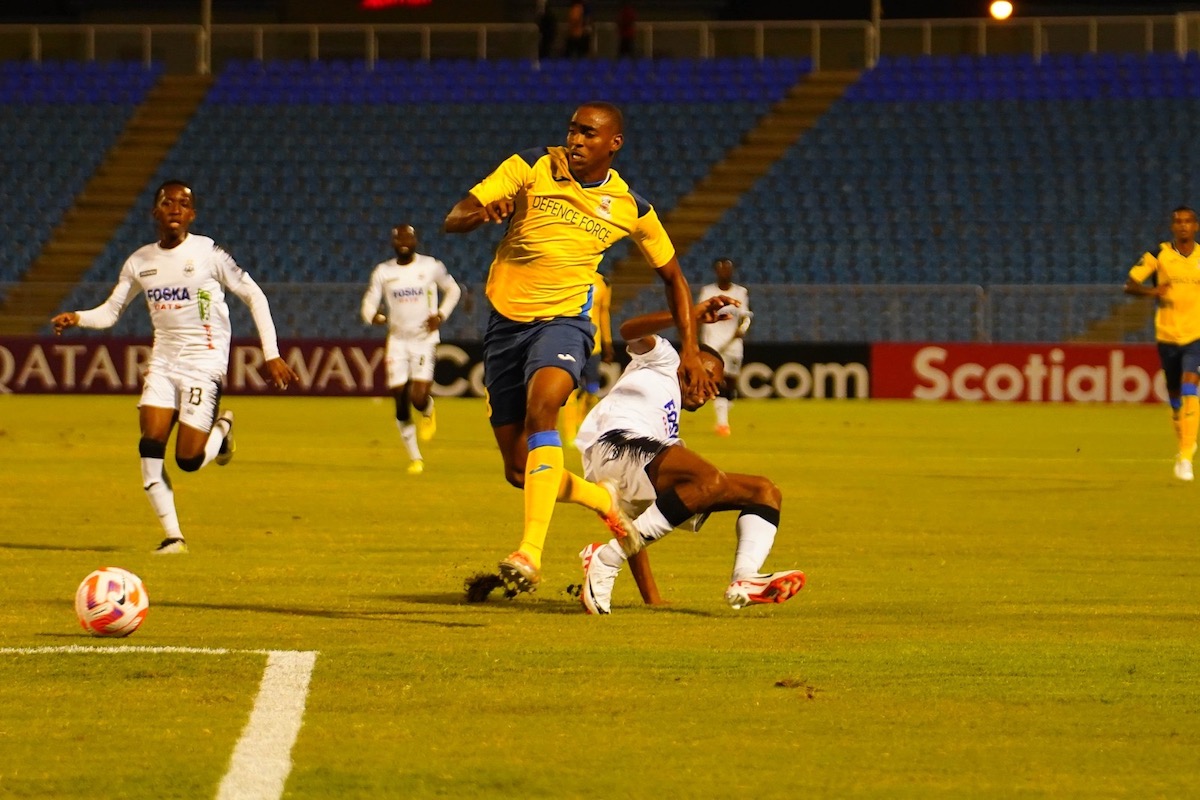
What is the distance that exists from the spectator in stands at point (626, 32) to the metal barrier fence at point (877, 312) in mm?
6894

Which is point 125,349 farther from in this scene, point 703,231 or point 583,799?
point 583,799

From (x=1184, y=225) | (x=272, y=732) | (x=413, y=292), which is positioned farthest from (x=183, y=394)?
(x=1184, y=225)

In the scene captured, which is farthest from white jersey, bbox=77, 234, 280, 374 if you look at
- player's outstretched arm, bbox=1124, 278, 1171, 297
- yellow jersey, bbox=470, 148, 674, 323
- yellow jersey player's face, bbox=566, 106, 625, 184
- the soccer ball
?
player's outstretched arm, bbox=1124, 278, 1171, 297

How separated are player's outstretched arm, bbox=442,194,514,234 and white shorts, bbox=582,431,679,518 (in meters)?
1.33

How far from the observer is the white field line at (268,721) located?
4762 mm

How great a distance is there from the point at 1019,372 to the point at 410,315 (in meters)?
14.3

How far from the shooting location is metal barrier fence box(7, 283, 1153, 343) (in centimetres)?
2980

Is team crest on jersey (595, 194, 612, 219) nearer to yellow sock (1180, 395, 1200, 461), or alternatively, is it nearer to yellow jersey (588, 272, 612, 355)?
yellow sock (1180, 395, 1200, 461)

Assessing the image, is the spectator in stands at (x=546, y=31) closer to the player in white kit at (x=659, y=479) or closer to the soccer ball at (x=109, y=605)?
the player in white kit at (x=659, y=479)

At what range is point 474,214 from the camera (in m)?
7.49

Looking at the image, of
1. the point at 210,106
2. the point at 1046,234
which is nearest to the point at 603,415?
the point at 1046,234

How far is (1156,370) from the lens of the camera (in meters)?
29.7

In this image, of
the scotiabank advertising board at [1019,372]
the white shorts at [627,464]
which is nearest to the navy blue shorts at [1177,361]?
the white shorts at [627,464]

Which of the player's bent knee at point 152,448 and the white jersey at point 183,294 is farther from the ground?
the white jersey at point 183,294
